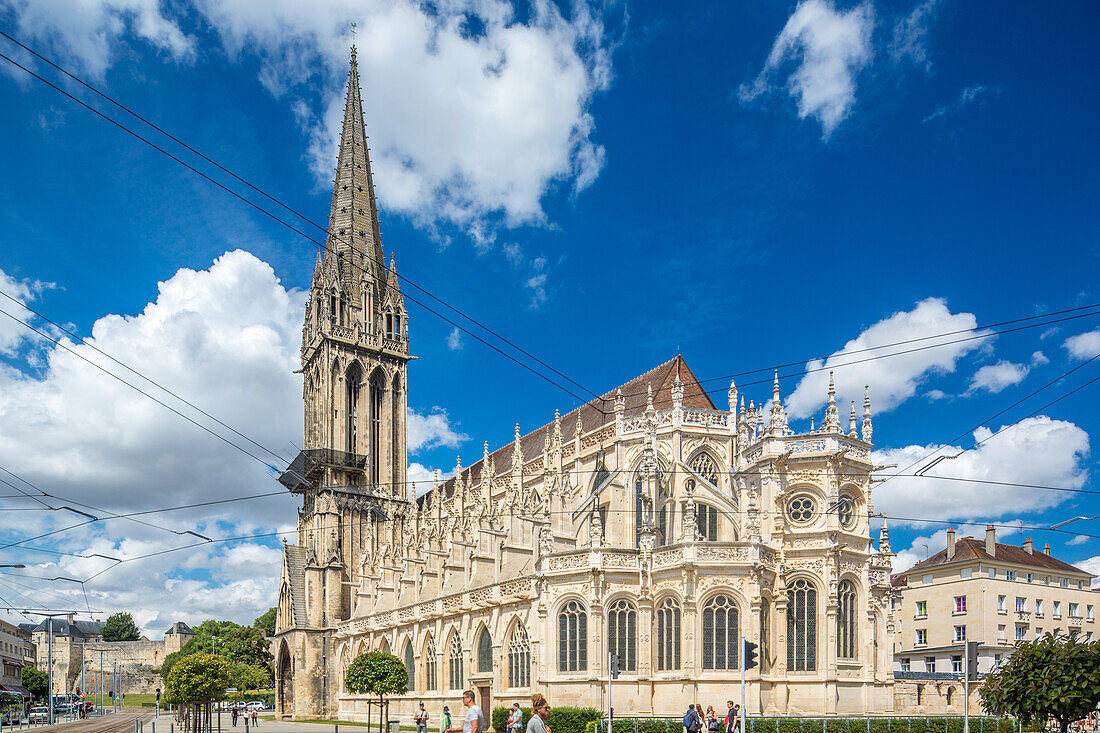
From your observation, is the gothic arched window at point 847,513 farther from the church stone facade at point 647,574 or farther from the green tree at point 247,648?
the green tree at point 247,648

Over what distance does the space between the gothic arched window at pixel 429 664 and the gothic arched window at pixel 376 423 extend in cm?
2178

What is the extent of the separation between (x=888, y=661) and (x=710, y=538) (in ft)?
29.2

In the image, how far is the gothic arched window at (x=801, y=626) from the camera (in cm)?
3462

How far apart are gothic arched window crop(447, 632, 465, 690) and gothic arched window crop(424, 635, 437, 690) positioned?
189 centimetres

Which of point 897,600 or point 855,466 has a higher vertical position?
point 855,466

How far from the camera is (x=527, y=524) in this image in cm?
4369

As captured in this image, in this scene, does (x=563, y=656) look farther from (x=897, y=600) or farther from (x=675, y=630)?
(x=897, y=600)

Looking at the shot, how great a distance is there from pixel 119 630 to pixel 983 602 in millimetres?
144683

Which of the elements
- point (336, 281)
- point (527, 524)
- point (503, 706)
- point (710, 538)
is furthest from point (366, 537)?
point (710, 538)

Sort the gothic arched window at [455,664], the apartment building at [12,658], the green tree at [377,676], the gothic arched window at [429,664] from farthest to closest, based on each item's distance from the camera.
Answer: the apartment building at [12,658], the gothic arched window at [429,664], the gothic arched window at [455,664], the green tree at [377,676]

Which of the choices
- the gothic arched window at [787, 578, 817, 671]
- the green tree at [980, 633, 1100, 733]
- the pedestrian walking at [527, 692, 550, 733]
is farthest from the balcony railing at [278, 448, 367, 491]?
the pedestrian walking at [527, 692, 550, 733]

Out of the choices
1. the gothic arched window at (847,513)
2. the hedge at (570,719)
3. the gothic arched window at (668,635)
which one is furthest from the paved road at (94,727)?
the gothic arched window at (847,513)

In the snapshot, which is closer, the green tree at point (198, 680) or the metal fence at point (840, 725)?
the metal fence at point (840, 725)

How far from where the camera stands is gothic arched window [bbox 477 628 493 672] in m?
41.7
